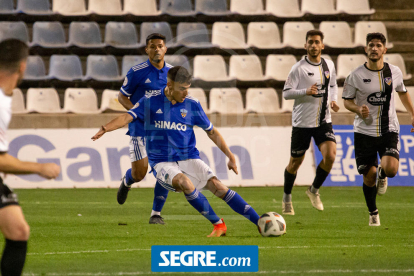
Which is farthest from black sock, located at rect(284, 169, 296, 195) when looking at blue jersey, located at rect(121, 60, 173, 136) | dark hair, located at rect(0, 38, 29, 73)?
dark hair, located at rect(0, 38, 29, 73)

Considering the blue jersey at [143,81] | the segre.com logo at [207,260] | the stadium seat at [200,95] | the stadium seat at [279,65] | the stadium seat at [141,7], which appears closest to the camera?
the segre.com logo at [207,260]

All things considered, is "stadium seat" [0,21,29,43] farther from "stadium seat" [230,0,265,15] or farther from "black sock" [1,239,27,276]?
"black sock" [1,239,27,276]

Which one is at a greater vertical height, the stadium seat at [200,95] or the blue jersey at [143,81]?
the blue jersey at [143,81]

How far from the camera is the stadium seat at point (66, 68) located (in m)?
14.4

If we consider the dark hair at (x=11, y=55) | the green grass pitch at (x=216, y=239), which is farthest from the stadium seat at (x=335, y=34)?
the dark hair at (x=11, y=55)

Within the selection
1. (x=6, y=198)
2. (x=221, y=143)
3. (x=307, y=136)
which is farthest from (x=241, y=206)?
(x=6, y=198)

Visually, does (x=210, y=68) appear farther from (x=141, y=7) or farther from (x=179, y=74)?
(x=179, y=74)

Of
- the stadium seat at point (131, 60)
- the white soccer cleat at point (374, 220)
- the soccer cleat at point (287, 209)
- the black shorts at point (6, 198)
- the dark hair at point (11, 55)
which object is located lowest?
the soccer cleat at point (287, 209)

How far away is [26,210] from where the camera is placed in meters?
8.92

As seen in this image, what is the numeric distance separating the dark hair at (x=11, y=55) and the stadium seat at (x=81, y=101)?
399 inches

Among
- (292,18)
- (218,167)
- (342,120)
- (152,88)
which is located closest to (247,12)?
(292,18)

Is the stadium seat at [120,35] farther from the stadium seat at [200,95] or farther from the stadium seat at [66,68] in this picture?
the stadium seat at [200,95]

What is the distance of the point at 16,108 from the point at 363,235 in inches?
363

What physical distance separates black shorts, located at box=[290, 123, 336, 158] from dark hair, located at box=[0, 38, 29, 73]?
5207mm
